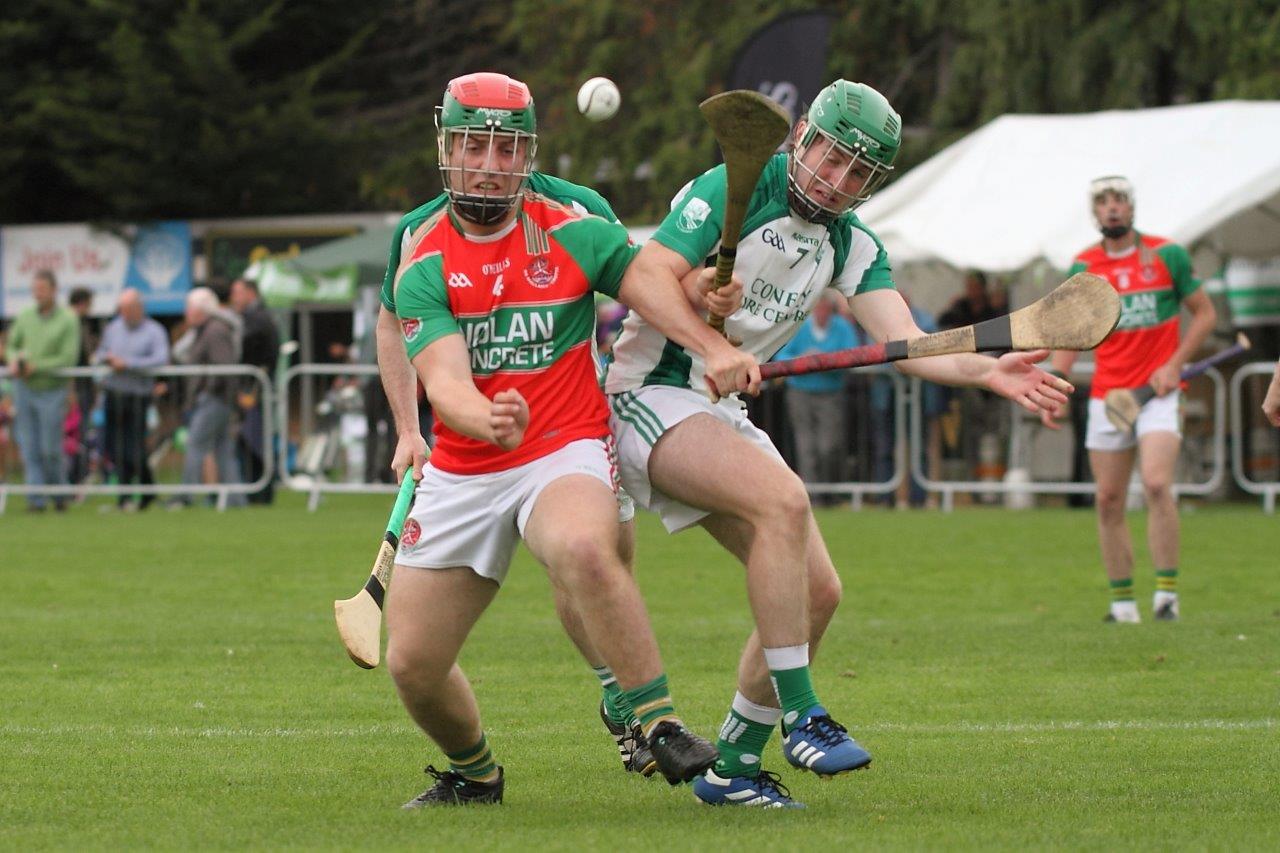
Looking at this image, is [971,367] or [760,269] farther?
[760,269]

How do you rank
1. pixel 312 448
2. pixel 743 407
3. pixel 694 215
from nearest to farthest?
pixel 694 215 < pixel 743 407 < pixel 312 448

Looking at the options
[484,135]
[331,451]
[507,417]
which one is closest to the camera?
[507,417]

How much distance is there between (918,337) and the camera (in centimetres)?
630

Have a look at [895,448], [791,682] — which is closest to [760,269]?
[791,682]

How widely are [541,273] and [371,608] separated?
1249 millimetres

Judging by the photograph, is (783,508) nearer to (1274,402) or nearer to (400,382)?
(400,382)

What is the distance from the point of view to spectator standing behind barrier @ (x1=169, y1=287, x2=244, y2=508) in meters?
20.3

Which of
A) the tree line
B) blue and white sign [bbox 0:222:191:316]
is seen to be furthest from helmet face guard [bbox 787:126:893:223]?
blue and white sign [bbox 0:222:191:316]

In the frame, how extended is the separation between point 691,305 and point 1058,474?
1524 cm

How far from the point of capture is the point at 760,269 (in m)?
6.63

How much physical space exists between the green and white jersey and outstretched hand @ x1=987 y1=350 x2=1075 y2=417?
0.76m

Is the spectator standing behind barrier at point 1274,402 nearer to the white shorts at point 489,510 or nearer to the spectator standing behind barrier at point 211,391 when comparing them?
the white shorts at point 489,510

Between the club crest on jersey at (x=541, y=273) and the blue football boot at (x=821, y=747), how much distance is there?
1.43 meters

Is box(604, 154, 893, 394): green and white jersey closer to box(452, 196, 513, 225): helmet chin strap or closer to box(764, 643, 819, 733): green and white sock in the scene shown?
box(452, 196, 513, 225): helmet chin strap
